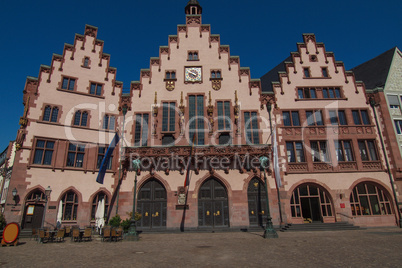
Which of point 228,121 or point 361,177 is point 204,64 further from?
point 361,177

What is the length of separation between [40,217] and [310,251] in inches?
855

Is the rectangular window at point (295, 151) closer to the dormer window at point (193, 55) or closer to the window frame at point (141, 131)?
the dormer window at point (193, 55)

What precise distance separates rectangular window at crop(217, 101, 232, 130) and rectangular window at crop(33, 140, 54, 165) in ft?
54.5

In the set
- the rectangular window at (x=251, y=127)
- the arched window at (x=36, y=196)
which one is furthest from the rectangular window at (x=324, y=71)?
the arched window at (x=36, y=196)

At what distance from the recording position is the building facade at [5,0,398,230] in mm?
24062

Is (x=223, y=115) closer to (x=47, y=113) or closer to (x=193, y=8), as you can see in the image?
(x=193, y=8)

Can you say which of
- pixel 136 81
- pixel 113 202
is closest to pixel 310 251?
pixel 113 202

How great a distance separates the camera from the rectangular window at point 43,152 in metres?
23.5

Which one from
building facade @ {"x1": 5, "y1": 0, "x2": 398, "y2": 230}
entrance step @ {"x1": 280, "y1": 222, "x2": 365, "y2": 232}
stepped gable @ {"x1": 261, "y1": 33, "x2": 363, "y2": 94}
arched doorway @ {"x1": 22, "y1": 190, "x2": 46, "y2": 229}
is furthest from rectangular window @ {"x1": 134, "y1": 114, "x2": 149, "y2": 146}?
entrance step @ {"x1": 280, "y1": 222, "x2": 365, "y2": 232}

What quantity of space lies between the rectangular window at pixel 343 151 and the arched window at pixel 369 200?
290 centimetres

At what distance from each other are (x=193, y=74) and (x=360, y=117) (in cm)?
1899

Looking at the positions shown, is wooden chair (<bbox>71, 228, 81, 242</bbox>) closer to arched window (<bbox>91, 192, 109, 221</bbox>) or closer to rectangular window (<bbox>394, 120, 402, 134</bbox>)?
arched window (<bbox>91, 192, 109, 221</bbox>)

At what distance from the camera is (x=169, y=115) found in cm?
2775

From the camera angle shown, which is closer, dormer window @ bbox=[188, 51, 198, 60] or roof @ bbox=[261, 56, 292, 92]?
dormer window @ bbox=[188, 51, 198, 60]
